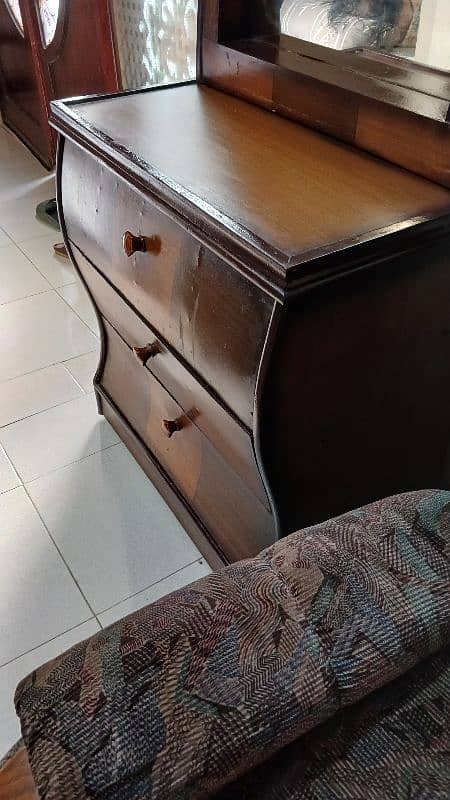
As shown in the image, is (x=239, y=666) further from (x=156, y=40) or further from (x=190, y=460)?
(x=156, y=40)

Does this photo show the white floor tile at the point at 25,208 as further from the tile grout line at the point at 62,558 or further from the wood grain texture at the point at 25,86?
the tile grout line at the point at 62,558

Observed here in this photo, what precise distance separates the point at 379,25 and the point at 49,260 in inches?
69.9

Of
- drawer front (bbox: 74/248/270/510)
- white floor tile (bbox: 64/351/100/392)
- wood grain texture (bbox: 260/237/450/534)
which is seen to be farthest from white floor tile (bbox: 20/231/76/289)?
wood grain texture (bbox: 260/237/450/534)

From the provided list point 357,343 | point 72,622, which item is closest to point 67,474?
point 72,622

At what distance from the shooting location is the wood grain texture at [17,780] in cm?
61

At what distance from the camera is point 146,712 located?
0.52 meters

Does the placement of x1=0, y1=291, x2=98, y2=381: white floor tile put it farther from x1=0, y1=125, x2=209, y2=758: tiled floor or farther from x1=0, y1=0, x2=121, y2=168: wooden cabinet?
x1=0, y1=0, x2=121, y2=168: wooden cabinet

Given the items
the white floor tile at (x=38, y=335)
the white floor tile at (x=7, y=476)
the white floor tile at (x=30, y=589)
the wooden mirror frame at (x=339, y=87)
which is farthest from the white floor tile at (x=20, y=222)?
the wooden mirror frame at (x=339, y=87)

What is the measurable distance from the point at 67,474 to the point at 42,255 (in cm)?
123

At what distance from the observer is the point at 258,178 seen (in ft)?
3.04

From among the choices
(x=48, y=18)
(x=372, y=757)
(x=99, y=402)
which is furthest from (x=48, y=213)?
(x=372, y=757)

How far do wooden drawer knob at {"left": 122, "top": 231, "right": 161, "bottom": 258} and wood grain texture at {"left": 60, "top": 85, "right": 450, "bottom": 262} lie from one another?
108 millimetres

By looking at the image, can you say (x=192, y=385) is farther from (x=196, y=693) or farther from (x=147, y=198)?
(x=196, y=693)

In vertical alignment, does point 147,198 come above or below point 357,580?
above
